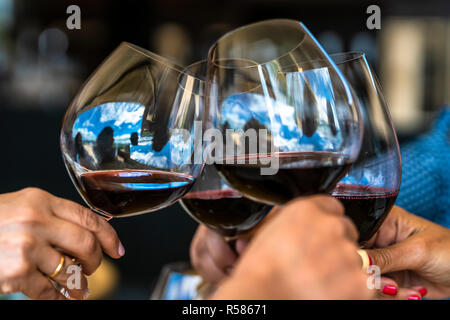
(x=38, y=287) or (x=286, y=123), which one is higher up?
(x=286, y=123)

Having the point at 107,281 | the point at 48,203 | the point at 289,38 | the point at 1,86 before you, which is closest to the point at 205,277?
the point at 48,203

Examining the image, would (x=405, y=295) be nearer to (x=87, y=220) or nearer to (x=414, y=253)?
(x=414, y=253)

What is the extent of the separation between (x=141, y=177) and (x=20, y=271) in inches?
6.2

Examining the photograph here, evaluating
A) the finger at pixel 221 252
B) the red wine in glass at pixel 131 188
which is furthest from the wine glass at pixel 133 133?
the finger at pixel 221 252

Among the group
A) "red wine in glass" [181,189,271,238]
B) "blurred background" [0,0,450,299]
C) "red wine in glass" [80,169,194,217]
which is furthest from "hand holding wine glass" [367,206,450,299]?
"blurred background" [0,0,450,299]

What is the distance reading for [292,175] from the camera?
17.8 inches

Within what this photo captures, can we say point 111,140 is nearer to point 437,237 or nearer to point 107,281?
point 437,237

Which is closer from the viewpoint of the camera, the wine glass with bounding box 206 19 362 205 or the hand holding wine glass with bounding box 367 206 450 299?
the wine glass with bounding box 206 19 362 205

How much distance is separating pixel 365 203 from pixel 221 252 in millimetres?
359

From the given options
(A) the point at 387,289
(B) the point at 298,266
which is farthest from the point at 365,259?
(B) the point at 298,266

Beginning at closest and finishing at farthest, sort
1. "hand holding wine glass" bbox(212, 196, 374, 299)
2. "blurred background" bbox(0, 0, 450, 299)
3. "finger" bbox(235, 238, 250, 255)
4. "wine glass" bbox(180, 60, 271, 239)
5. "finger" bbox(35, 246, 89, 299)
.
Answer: "hand holding wine glass" bbox(212, 196, 374, 299) → "finger" bbox(35, 246, 89, 299) → "wine glass" bbox(180, 60, 271, 239) → "finger" bbox(235, 238, 250, 255) → "blurred background" bbox(0, 0, 450, 299)

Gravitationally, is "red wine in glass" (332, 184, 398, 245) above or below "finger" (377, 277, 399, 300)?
above

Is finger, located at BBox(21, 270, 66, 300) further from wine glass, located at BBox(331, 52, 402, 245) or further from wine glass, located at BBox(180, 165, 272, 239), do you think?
wine glass, located at BBox(331, 52, 402, 245)

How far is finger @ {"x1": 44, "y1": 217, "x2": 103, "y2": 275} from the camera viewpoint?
552mm
